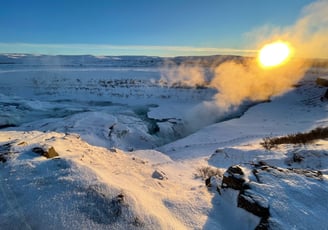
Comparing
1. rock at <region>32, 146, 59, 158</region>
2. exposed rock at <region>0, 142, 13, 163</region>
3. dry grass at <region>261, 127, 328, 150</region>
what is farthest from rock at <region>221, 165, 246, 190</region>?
dry grass at <region>261, 127, 328, 150</region>

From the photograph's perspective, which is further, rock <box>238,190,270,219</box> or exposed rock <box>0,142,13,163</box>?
exposed rock <box>0,142,13,163</box>

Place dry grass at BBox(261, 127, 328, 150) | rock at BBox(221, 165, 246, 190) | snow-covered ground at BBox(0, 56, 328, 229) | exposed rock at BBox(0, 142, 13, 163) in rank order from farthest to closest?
dry grass at BBox(261, 127, 328, 150), exposed rock at BBox(0, 142, 13, 163), rock at BBox(221, 165, 246, 190), snow-covered ground at BBox(0, 56, 328, 229)

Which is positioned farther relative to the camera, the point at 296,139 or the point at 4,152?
the point at 296,139

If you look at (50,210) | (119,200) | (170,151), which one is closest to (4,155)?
(50,210)

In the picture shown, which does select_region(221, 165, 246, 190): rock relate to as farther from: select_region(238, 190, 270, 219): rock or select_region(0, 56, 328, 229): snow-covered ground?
select_region(238, 190, 270, 219): rock

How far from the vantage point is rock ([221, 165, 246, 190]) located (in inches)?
181

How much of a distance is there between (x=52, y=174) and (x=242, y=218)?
121 inches

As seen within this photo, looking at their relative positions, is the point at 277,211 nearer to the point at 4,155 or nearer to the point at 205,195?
the point at 205,195

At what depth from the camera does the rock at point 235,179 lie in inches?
181

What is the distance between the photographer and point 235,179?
4.70 meters

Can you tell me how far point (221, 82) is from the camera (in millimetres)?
27547

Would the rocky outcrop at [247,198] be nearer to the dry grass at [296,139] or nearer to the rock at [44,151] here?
the rock at [44,151]

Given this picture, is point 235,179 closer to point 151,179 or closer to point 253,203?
point 253,203

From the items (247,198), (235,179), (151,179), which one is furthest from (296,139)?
(247,198)
